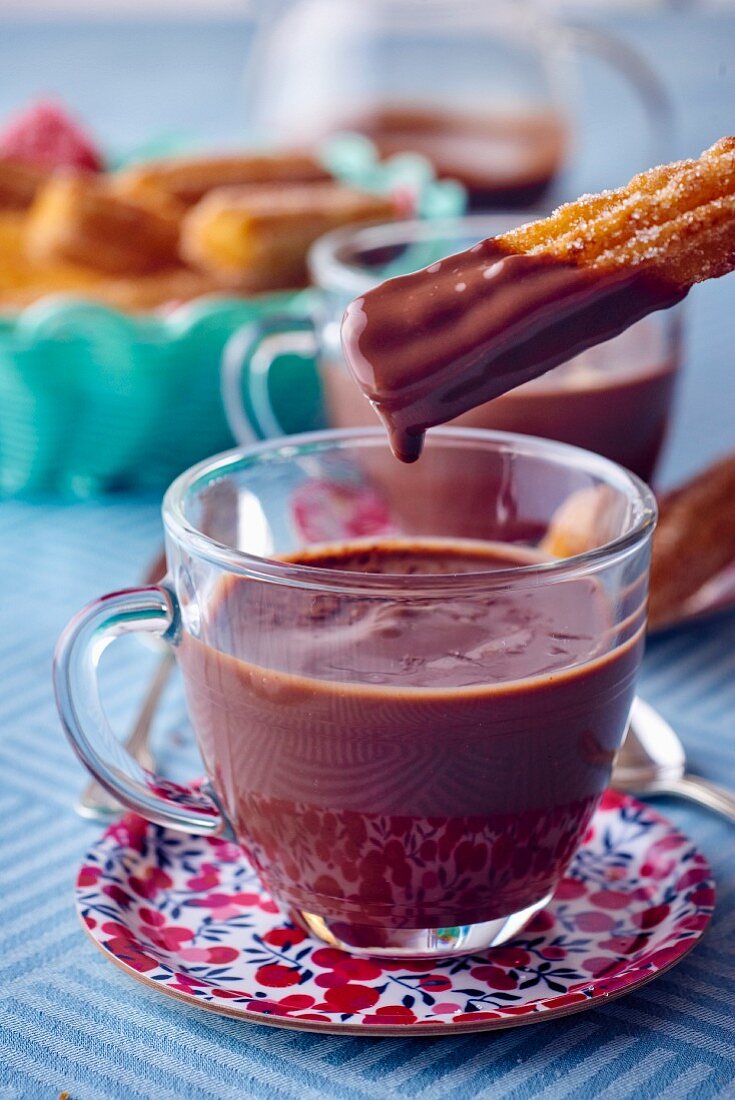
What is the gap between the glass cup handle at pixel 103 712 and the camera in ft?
2.14

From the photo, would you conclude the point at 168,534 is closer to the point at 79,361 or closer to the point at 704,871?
the point at 704,871

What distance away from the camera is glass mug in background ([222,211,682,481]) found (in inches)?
40.8

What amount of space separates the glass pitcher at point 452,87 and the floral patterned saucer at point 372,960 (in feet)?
4.61

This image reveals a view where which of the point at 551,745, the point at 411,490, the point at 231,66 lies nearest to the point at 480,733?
the point at 551,745

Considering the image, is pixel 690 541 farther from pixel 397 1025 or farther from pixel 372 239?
pixel 397 1025

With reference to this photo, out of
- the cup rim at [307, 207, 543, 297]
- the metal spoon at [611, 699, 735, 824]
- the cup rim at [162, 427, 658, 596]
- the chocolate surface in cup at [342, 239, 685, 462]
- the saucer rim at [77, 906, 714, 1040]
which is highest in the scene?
the chocolate surface in cup at [342, 239, 685, 462]

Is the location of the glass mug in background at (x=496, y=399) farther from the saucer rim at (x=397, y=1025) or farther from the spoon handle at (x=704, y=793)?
the saucer rim at (x=397, y=1025)

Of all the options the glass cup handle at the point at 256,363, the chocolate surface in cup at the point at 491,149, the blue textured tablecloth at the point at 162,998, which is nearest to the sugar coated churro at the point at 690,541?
the blue textured tablecloth at the point at 162,998

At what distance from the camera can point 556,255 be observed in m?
0.60

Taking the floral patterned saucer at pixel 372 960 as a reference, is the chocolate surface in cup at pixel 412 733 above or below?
above

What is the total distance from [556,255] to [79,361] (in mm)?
692

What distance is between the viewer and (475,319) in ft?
1.96

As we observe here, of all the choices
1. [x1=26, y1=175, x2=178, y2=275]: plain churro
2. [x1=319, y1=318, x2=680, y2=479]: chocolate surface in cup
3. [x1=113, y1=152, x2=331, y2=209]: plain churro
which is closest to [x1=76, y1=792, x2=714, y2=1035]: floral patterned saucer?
→ [x1=319, y1=318, x2=680, y2=479]: chocolate surface in cup

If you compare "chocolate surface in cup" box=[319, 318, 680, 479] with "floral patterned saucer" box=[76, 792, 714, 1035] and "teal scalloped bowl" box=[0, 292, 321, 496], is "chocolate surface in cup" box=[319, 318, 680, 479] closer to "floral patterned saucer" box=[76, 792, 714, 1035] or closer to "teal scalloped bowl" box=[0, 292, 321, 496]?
"teal scalloped bowl" box=[0, 292, 321, 496]
